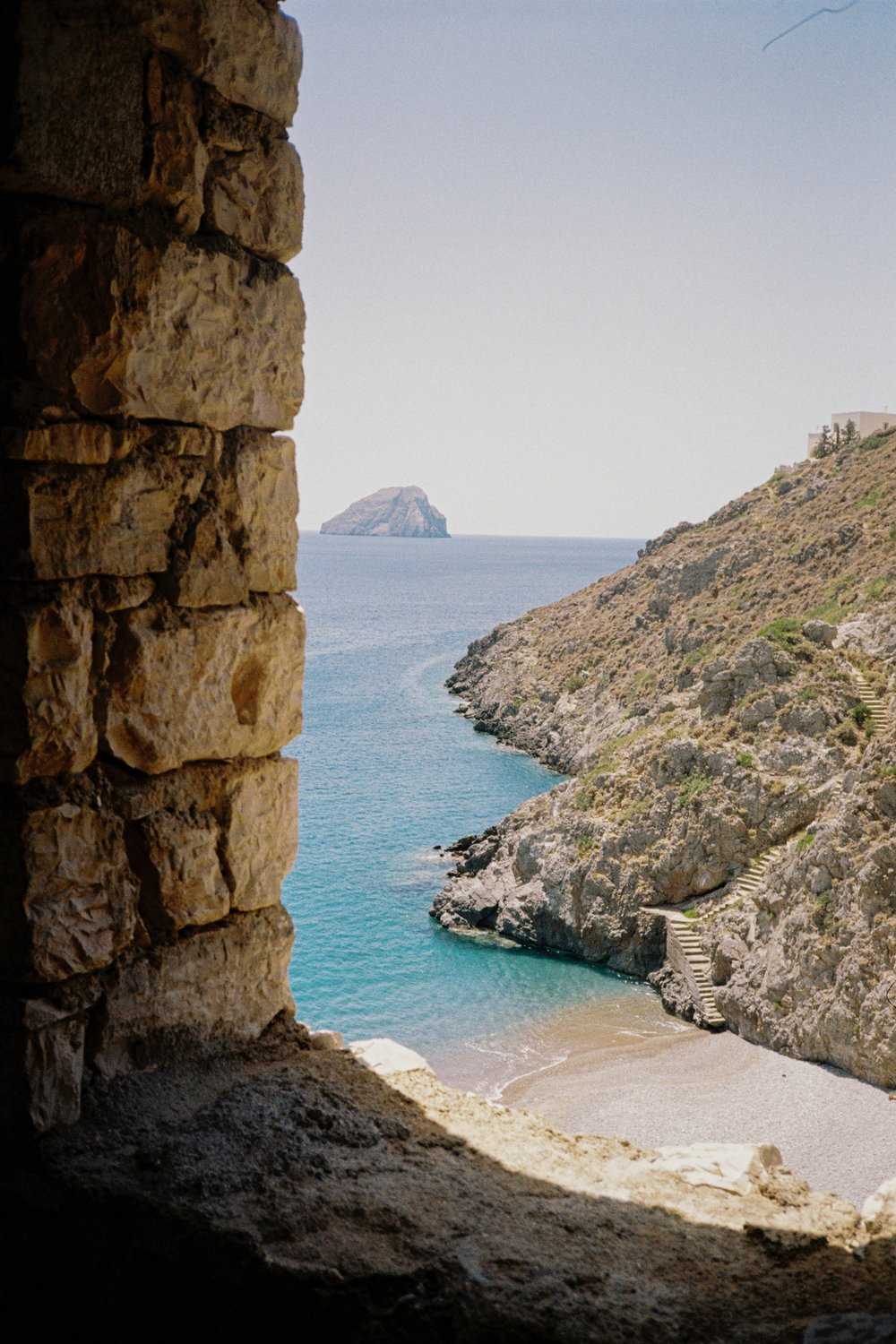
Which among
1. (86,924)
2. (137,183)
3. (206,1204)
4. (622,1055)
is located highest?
(137,183)

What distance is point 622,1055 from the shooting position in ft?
80.8

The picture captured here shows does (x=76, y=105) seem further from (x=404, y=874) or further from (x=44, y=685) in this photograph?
(x=404, y=874)

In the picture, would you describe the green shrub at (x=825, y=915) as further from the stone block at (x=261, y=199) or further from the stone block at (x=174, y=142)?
the stone block at (x=174, y=142)

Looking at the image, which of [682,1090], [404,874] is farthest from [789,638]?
[682,1090]

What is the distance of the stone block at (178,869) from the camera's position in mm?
3061

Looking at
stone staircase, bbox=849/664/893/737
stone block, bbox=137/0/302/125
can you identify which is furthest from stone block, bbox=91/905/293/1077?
stone staircase, bbox=849/664/893/737

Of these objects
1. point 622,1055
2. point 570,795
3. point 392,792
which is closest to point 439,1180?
point 622,1055

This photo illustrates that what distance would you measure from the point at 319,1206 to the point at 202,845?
0.98 metres

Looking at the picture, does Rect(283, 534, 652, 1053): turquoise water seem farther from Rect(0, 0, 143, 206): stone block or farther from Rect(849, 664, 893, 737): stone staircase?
Rect(0, 0, 143, 206): stone block

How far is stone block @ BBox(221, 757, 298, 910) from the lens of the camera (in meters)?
3.29

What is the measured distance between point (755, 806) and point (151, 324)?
27.7 metres

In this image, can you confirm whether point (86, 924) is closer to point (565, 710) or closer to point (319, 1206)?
point (319, 1206)

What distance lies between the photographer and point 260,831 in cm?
338

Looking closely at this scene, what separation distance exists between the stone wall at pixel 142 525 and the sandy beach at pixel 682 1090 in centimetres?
1769
